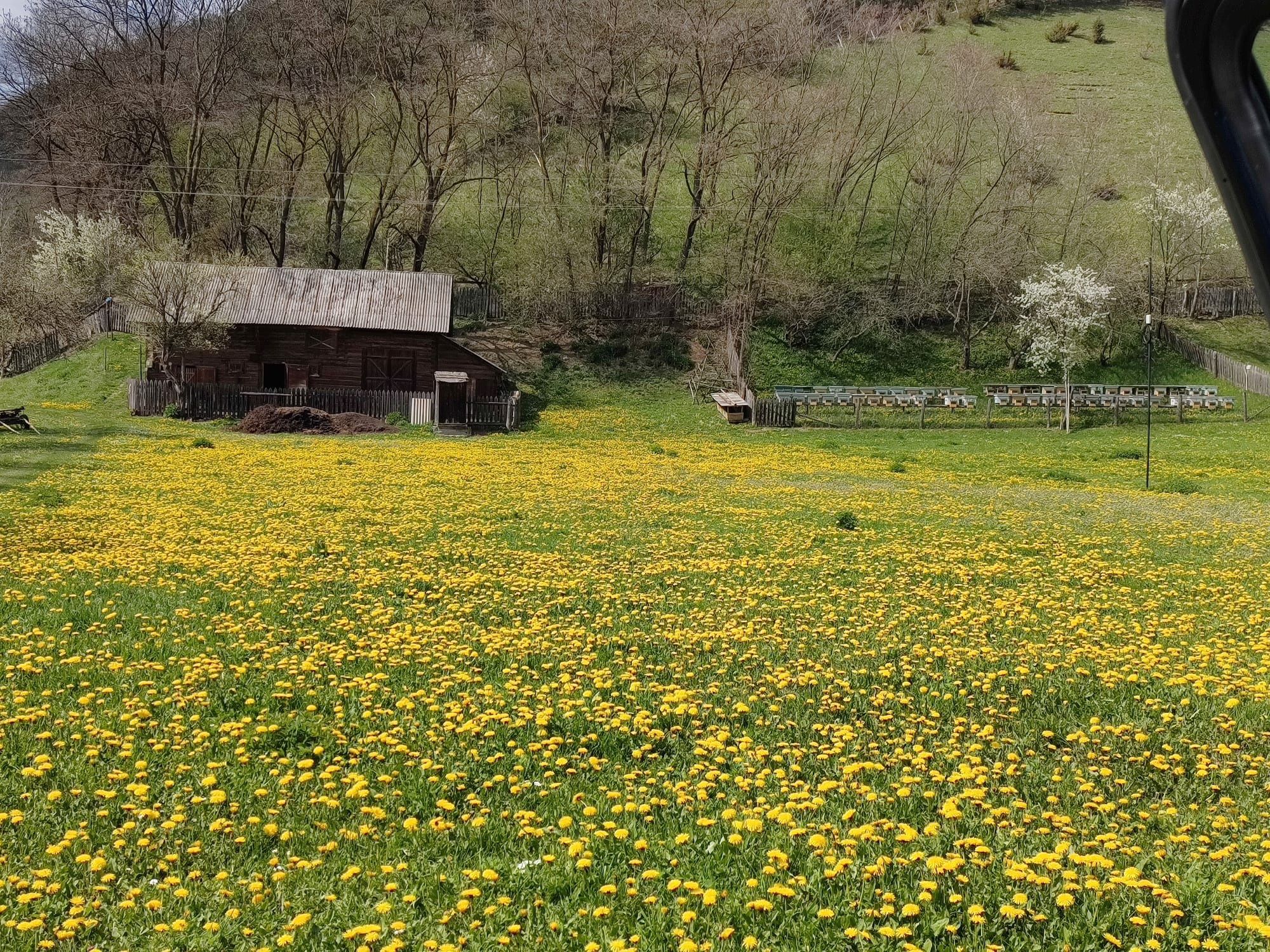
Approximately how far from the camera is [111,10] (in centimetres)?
6391

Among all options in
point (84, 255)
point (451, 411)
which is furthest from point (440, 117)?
point (451, 411)

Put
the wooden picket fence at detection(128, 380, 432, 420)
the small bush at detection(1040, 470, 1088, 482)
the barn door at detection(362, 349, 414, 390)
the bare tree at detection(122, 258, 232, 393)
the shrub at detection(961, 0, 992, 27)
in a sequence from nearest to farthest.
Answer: the small bush at detection(1040, 470, 1088, 482) → the bare tree at detection(122, 258, 232, 393) → the wooden picket fence at detection(128, 380, 432, 420) → the barn door at detection(362, 349, 414, 390) → the shrub at detection(961, 0, 992, 27)

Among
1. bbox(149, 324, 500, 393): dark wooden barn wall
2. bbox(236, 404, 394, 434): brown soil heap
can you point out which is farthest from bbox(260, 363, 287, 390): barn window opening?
bbox(236, 404, 394, 434): brown soil heap

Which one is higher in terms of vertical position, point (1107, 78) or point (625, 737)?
point (1107, 78)

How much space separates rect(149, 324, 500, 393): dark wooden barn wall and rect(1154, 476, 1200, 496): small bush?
32.1m

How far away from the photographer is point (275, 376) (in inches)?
1983

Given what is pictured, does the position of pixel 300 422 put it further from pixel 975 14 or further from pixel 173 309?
pixel 975 14

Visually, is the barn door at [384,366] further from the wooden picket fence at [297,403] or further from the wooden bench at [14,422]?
the wooden bench at [14,422]

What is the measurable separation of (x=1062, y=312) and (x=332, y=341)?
1473 inches

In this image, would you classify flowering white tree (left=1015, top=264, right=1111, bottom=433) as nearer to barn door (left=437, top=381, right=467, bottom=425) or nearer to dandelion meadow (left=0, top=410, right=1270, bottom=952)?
barn door (left=437, top=381, right=467, bottom=425)

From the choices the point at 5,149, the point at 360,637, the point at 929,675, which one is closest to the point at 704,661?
the point at 929,675

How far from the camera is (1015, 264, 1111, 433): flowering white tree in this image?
52156 millimetres

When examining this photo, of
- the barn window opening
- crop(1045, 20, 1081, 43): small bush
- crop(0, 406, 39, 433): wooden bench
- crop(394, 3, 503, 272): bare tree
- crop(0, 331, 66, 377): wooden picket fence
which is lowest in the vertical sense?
crop(0, 406, 39, 433): wooden bench

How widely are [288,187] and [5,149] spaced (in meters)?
38.7
